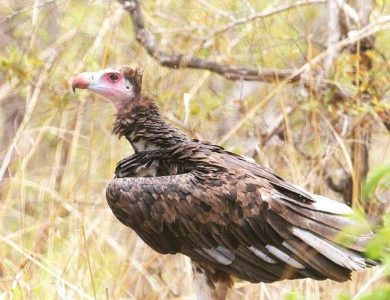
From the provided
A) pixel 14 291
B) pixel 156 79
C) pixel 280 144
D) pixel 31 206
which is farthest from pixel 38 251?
pixel 280 144

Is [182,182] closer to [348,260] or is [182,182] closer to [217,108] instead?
[348,260]

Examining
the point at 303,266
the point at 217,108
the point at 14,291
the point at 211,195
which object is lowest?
the point at 14,291

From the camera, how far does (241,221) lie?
3482 mm

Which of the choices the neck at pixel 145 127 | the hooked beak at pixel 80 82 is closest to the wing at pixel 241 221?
the neck at pixel 145 127

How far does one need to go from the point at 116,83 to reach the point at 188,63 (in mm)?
1082

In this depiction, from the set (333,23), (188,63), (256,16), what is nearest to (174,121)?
(188,63)

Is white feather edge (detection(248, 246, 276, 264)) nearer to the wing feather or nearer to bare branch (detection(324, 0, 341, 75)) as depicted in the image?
the wing feather

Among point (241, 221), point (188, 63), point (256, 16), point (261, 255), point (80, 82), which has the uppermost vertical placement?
point (256, 16)

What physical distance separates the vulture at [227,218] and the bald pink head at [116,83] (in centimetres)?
47

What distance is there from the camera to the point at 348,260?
3291 mm

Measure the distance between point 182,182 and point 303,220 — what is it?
0.56 metres

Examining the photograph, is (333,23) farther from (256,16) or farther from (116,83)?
(116,83)

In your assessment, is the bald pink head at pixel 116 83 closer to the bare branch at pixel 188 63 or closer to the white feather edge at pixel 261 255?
the bare branch at pixel 188 63

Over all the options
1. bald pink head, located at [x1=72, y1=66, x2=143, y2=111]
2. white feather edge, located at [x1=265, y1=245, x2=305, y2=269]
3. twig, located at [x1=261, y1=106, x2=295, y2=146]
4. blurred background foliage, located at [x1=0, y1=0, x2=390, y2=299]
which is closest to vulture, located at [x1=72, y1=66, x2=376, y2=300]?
white feather edge, located at [x1=265, y1=245, x2=305, y2=269]
